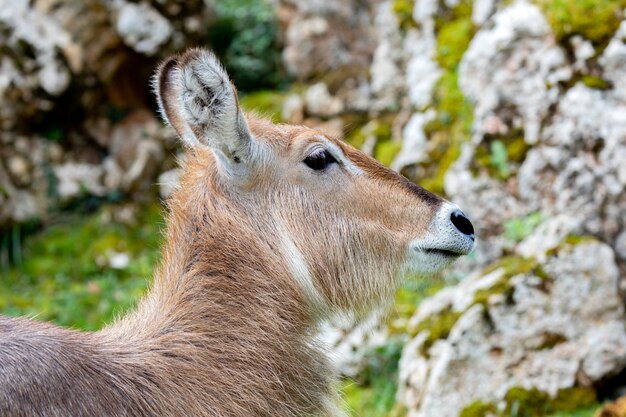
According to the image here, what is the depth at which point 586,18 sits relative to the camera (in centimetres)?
688

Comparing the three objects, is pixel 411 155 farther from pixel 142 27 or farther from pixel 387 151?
pixel 142 27

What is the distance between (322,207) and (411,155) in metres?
3.71

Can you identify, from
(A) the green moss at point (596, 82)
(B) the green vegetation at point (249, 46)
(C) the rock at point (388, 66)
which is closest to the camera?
(A) the green moss at point (596, 82)

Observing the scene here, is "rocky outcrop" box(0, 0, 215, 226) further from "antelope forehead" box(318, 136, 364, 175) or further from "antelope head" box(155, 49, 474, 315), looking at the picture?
"antelope forehead" box(318, 136, 364, 175)

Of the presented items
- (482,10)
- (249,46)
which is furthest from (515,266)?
(249,46)

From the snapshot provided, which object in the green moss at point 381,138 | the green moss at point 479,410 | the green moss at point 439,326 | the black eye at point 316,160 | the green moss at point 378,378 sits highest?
the black eye at point 316,160

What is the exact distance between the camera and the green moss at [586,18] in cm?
679

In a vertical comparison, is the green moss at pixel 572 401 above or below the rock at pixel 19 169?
above

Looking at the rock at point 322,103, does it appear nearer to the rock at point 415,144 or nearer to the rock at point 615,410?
the rock at point 415,144

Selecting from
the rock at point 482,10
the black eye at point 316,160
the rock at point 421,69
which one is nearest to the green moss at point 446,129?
the rock at point 421,69

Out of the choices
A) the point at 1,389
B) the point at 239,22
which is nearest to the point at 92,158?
the point at 239,22

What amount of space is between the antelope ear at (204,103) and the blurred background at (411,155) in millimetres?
798

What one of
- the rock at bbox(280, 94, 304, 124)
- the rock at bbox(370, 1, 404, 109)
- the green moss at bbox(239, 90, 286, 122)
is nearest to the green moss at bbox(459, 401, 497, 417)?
the rock at bbox(370, 1, 404, 109)

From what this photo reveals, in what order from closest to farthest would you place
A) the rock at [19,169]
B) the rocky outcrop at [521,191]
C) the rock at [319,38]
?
the rocky outcrop at [521,191] → the rock at [19,169] → the rock at [319,38]
